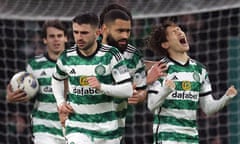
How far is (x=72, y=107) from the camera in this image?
8.57 metres

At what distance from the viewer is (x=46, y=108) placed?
9.96 meters

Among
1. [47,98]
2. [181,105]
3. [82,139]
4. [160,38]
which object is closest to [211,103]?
[181,105]

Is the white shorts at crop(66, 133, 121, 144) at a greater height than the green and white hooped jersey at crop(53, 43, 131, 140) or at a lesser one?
lesser

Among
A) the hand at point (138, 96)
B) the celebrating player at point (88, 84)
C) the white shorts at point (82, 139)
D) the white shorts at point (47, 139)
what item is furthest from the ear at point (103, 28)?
the white shorts at point (47, 139)

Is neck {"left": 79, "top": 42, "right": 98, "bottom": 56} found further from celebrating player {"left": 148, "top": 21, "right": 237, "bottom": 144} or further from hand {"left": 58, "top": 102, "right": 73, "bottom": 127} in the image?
celebrating player {"left": 148, "top": 21, "right": 237, "bottom": 144}

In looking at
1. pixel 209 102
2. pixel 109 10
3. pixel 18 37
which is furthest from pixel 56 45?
pixel 18 37

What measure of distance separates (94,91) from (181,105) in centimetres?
71

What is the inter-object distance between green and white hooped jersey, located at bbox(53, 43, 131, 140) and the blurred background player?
53.2 inches

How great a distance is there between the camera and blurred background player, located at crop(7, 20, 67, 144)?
9938mm

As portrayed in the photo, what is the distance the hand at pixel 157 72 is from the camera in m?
8.72

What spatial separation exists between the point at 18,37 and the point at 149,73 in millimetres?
3862

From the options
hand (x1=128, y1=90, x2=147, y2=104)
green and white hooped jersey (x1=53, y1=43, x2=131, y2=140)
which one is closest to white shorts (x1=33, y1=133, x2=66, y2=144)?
hand (x1=128, y1=90, x2=147, y2=104)

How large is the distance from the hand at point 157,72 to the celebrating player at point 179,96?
0.03 metres

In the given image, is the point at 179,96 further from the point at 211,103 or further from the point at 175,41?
the point at 175,41
